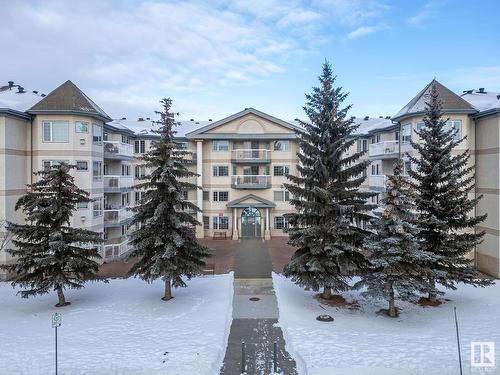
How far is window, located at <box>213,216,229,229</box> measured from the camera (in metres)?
35.8

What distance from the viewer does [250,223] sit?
35406mm

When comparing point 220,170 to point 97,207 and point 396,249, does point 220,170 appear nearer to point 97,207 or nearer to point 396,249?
point 97,207

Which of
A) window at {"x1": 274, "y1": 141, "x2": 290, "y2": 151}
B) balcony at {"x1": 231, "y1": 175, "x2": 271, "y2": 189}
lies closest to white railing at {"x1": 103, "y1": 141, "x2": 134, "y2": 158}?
balcony at {"x1": 231, "y1": 175, "x2": 271, "y2": 189}

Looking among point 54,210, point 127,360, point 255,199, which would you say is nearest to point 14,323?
point 54,210

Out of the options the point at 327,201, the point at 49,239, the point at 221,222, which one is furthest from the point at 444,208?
the point at 221,222

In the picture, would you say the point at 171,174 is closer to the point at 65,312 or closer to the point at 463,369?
the point at 65,312

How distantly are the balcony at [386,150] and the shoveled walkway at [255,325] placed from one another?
11.9 meters

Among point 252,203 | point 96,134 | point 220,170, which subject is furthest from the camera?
point 220,170

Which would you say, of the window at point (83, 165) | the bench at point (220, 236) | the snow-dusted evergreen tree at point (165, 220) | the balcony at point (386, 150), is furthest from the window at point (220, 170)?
the snow-dusted evergreen tree at point (165, 220)

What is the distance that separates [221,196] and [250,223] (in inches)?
153

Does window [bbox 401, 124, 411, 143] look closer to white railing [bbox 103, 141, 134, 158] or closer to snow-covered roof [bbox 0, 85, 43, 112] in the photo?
white railing [bbox 103, 141, 134, 158]

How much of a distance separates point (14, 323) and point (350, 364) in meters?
13.8

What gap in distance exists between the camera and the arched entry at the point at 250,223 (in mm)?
35312

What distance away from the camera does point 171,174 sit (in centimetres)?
1730
